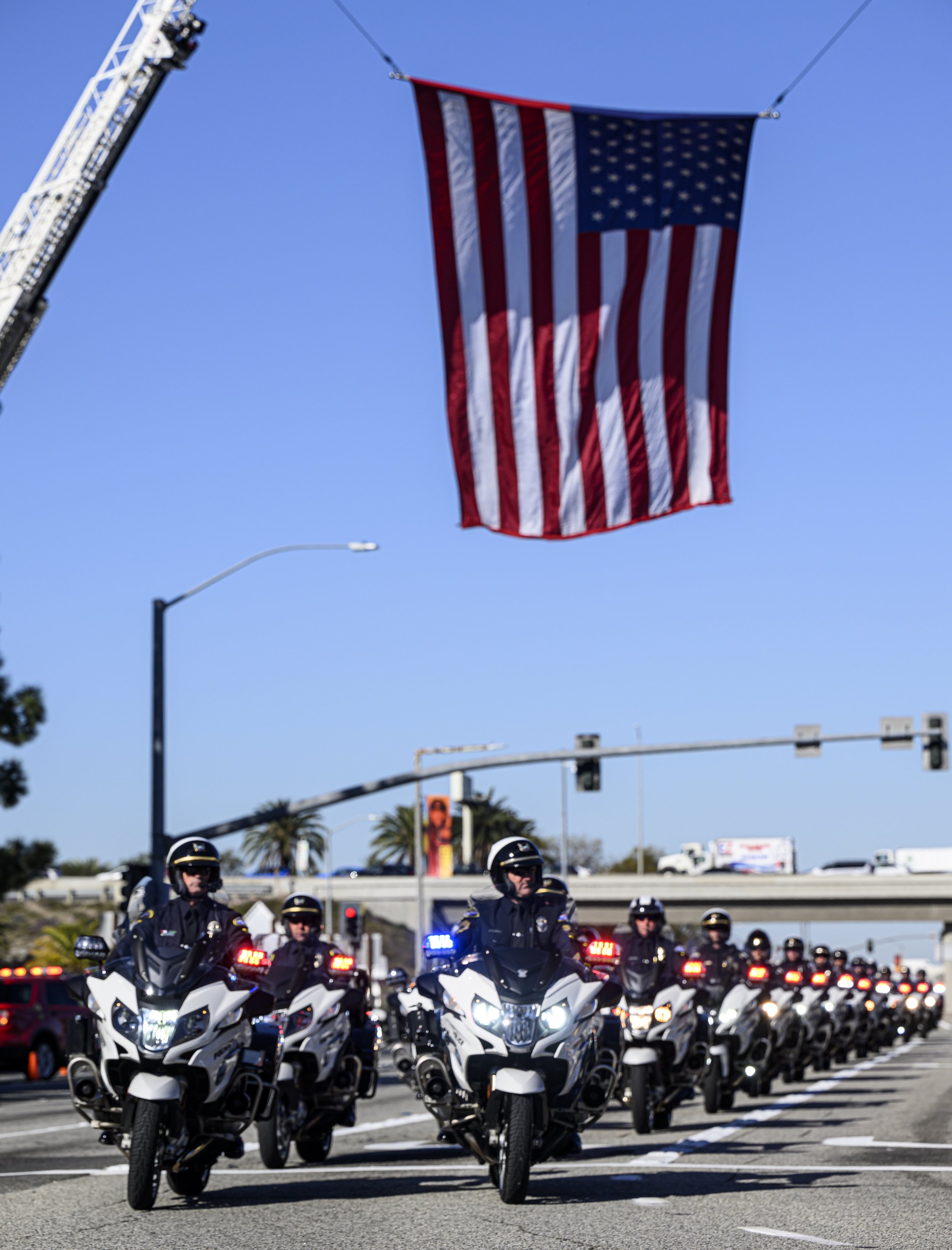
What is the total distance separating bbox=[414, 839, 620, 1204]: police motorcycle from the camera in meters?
9.16

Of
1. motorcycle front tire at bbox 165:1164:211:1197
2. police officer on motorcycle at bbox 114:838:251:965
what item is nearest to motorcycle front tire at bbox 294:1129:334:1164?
motorcycle front tire at bbox 165:1164:211:1197

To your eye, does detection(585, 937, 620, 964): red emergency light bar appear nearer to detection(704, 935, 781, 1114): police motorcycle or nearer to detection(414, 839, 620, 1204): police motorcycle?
detection(414, 839, 620, 1204): police motorcycle

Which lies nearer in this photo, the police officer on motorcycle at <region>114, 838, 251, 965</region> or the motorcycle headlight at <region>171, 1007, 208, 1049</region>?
the motorcycle headlight at <region>171, 1007, 208, 1049</region>

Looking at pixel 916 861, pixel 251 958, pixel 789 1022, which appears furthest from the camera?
pixel 916 861

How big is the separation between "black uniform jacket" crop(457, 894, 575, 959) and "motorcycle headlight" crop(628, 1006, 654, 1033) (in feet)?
17.4

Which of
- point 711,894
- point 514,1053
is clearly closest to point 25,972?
point 514,1053

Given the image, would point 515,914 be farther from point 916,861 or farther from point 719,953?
point 916,861

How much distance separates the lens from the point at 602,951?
34.6 ft

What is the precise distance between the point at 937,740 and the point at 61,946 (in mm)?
39092

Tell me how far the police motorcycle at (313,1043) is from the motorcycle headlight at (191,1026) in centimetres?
268

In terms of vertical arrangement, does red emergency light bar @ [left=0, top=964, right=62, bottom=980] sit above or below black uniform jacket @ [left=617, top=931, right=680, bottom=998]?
below

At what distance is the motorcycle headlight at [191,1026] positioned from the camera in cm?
887

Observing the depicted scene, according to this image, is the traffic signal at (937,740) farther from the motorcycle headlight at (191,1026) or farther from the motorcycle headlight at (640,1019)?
the motorcycle headlight at (191,1026)

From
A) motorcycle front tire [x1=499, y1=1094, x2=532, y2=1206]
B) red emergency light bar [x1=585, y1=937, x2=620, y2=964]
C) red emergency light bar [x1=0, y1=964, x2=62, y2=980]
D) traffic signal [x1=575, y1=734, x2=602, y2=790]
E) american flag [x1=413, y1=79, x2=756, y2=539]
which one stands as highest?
american flag [x1=413, y1=79, x2=756, y2=539]
